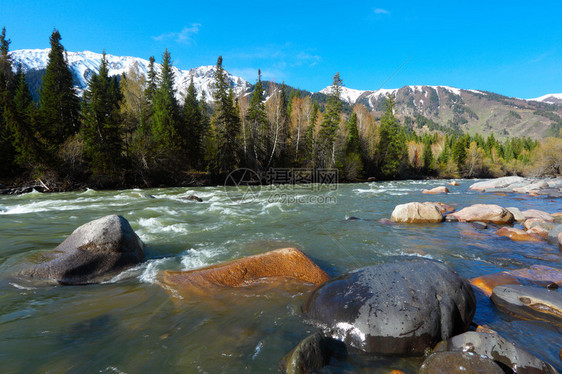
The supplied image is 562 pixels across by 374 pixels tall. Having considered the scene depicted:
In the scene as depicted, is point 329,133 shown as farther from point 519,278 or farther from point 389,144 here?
point 519,278

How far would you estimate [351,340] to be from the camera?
2896mm

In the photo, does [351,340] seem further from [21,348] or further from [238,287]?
Result: [21,348]

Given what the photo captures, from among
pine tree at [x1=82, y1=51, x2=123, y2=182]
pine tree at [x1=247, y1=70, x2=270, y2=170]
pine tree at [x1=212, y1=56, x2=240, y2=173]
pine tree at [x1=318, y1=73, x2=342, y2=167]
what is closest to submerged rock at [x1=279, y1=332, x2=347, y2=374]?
pine tree at [x1=82, y1=51, x2=123, y2=182]

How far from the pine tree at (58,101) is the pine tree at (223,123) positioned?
14.7 meters

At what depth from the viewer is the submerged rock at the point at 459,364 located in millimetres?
2150

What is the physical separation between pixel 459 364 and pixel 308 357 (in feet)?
4.54

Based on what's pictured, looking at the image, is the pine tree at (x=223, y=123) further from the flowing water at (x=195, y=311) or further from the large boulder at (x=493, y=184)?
the large boulder at (x=493, y=184)

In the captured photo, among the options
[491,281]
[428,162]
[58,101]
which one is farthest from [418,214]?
[428,162]

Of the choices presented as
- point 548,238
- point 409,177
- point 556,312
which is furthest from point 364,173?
point 556,312

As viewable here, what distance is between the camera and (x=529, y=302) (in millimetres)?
3562

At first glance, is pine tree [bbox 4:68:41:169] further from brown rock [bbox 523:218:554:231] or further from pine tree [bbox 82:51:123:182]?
brown rock [bbox 523:218:554:231]

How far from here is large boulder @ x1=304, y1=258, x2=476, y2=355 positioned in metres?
2.81

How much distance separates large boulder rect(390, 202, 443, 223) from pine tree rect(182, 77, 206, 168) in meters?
24.9

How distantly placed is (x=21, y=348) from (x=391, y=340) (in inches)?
166
